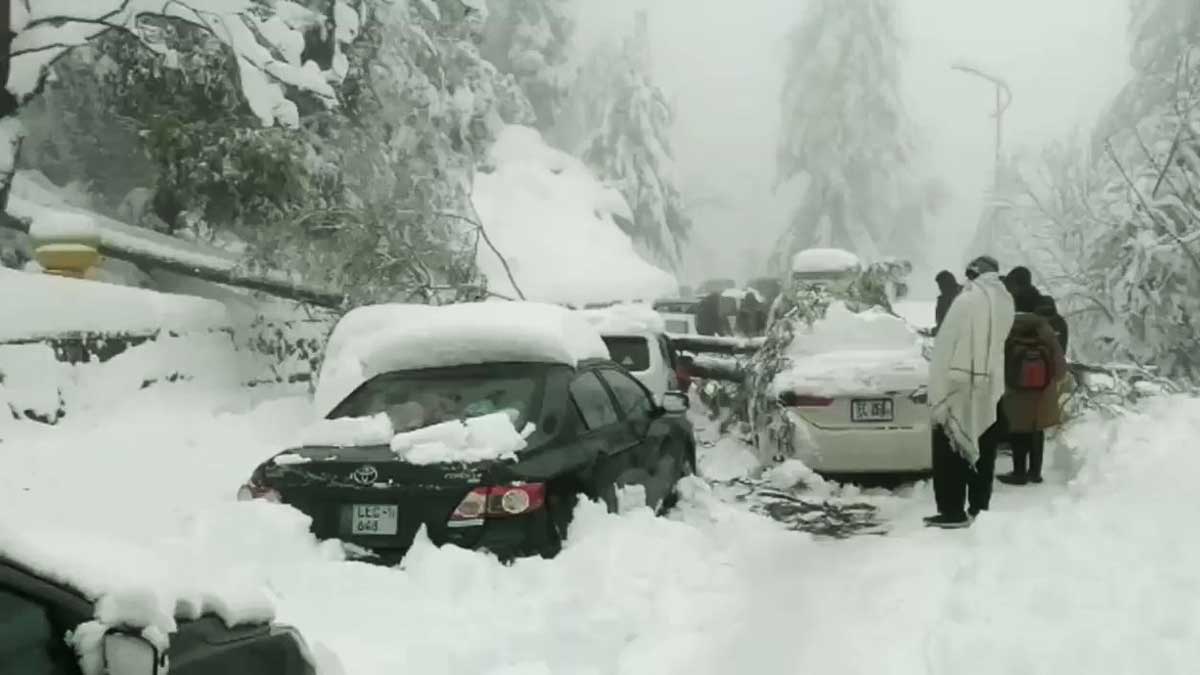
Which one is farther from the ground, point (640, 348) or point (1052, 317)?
point (1052, 317)

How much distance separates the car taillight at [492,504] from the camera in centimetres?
597

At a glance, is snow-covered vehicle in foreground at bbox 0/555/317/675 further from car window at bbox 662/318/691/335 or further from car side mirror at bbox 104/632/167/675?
car window at bbox 662/318/691/335

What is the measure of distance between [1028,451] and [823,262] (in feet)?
37.4

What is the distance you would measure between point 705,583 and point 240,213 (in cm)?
1018

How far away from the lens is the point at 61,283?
11.3 metres

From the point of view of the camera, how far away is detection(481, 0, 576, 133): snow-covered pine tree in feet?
145

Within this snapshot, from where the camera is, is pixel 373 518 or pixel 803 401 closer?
pixel 373 518

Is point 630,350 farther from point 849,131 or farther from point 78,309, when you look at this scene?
point 849,131

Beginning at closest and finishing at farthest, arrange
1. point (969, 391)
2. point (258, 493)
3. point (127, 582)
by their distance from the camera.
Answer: point (127, 582), point (258, 493), point (969, 391)

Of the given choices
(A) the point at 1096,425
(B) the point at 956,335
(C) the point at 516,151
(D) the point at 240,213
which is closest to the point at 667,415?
(B) the point at 956,335

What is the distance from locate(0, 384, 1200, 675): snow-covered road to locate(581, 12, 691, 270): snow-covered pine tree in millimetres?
39638

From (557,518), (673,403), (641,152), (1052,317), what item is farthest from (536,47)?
(557,518)

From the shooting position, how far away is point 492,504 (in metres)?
5.98

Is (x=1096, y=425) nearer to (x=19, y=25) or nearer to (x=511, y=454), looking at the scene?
(x=511, y=454)
